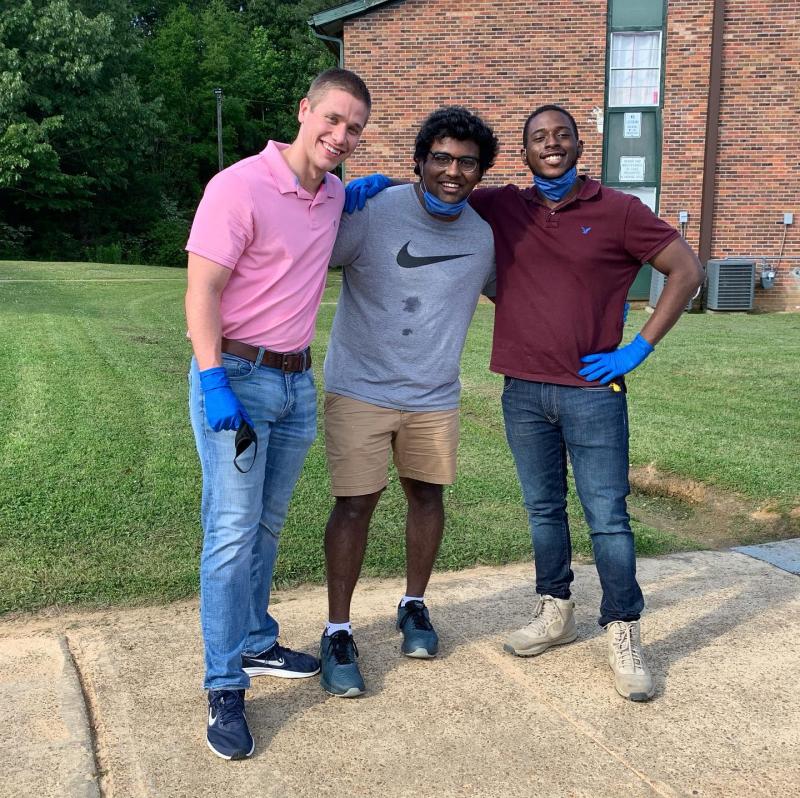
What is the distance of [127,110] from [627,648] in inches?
1416

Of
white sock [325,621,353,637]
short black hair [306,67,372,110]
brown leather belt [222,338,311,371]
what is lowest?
white sock [325,621,353,637]

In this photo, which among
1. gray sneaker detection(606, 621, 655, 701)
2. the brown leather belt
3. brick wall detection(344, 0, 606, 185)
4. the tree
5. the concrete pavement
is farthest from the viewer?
the tree

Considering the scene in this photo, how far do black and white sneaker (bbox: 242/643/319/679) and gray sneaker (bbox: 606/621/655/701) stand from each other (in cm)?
108

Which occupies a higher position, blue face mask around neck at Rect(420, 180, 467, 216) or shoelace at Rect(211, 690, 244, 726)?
blue face mask around neck at Rect(420, 180, 467, 216)

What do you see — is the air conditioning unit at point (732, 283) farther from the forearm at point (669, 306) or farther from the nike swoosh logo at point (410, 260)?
the nike swoosh logo at point (410, 260)

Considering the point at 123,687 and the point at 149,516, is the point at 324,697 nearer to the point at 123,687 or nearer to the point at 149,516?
Answer: the point at 123,687

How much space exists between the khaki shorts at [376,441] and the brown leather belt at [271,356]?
38 cm

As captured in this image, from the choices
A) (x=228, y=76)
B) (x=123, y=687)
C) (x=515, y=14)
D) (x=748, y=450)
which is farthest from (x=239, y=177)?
(x=228, y=76)

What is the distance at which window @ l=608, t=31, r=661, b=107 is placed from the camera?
55.7ft

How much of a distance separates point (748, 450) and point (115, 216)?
36.9m

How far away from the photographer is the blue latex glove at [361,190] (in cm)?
323

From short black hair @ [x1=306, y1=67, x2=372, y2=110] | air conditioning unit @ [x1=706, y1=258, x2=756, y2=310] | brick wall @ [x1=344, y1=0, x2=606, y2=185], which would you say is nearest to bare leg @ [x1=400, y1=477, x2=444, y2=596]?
short black hair @ [x1=306, y1=67, x2=372, y2=110]

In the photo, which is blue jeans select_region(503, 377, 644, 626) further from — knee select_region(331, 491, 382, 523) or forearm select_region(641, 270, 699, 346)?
knee select_region(331, 491, 382, 523)

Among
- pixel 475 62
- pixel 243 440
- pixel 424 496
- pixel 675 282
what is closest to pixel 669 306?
pixel 675 282
